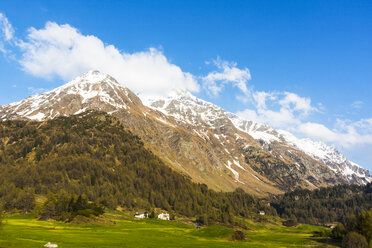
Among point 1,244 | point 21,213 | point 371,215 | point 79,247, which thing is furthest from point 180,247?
point 21,213

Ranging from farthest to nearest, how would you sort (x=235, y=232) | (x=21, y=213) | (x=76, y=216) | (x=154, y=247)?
1. (x=21, y=213)
2. (x=76, y=216)
3. (x=235, y=232)
4. (x=154, y=247)

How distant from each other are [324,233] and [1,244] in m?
171

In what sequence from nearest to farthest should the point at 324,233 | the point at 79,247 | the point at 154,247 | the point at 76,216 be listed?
the point at 79,247, the point at 154,247, the point at 76,216, the point at 324,233

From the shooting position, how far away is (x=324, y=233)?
16788cm

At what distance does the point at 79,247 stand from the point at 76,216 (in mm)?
73413

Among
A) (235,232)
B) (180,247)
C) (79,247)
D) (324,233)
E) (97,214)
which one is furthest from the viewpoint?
(324,233)

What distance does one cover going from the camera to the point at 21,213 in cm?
15588

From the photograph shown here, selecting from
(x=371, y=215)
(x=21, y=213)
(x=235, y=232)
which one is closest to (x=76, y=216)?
(x=21, y=213)

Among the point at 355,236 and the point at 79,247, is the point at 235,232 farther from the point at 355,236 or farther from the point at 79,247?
the point at 79,247

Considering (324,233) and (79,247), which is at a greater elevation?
(79,247)

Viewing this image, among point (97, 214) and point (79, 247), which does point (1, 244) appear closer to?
point (79, 247)

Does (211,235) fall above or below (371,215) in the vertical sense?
below

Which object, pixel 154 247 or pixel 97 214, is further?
pixel 97 214

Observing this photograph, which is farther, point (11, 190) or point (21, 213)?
point (11, 190)
